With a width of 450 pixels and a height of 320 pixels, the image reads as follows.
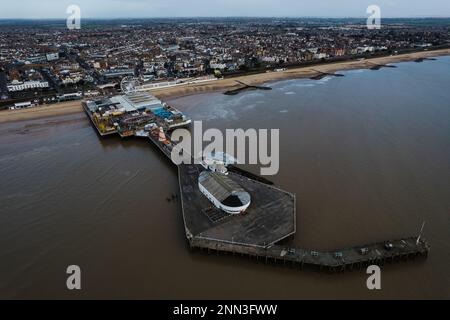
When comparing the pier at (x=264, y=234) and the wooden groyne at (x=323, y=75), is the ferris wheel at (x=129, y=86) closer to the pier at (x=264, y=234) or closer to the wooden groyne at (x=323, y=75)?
the pier at (x=264, y=234)

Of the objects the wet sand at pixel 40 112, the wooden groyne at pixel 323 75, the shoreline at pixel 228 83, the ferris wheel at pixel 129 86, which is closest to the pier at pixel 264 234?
the wet sand at pixel 40 112

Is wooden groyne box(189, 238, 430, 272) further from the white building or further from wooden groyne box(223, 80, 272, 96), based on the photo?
the white building

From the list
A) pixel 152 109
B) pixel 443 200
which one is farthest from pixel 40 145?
pixel 443 200

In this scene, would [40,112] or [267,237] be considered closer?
[267,237]

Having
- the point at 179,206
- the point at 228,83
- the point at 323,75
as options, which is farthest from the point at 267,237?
the point at 323,75

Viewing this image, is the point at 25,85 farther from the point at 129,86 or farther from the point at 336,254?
the point at 336,254
